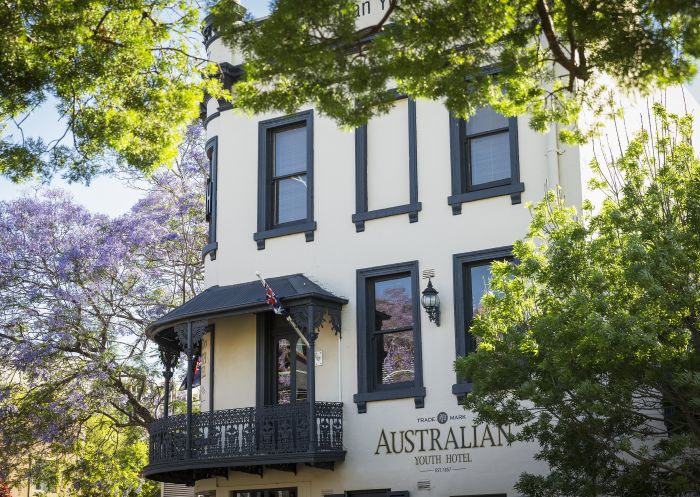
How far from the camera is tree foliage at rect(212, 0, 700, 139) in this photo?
9.95 meters

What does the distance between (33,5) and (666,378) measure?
7879 mm

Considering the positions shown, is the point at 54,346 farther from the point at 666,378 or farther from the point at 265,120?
the point at 666,378

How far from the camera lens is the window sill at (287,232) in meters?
19.9

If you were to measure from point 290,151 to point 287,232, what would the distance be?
1.63 metres

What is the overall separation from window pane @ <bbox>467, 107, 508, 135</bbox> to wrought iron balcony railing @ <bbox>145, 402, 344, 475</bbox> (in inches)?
198

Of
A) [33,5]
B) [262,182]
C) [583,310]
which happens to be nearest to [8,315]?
[262,182]

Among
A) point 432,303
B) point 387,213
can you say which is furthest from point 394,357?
point 387,213

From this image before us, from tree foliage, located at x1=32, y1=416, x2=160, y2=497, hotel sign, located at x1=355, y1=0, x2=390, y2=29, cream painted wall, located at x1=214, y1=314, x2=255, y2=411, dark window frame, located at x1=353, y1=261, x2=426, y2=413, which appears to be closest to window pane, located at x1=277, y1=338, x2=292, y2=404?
cream painted wall, located at x1=214, y1=314, x2=255, y2=411

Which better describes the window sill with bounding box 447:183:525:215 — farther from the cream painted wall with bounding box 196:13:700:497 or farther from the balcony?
the balcony

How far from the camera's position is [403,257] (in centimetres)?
1891

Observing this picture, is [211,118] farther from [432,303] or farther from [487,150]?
[432,303]

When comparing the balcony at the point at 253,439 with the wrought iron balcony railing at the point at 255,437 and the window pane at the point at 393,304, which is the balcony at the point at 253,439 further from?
the window pane at the point at 393,304

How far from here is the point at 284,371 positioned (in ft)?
65.4

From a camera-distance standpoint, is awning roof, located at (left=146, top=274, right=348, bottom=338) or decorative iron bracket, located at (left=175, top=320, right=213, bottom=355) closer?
awning roof, located at (left=146, top=274, right=348, bottom=338)
